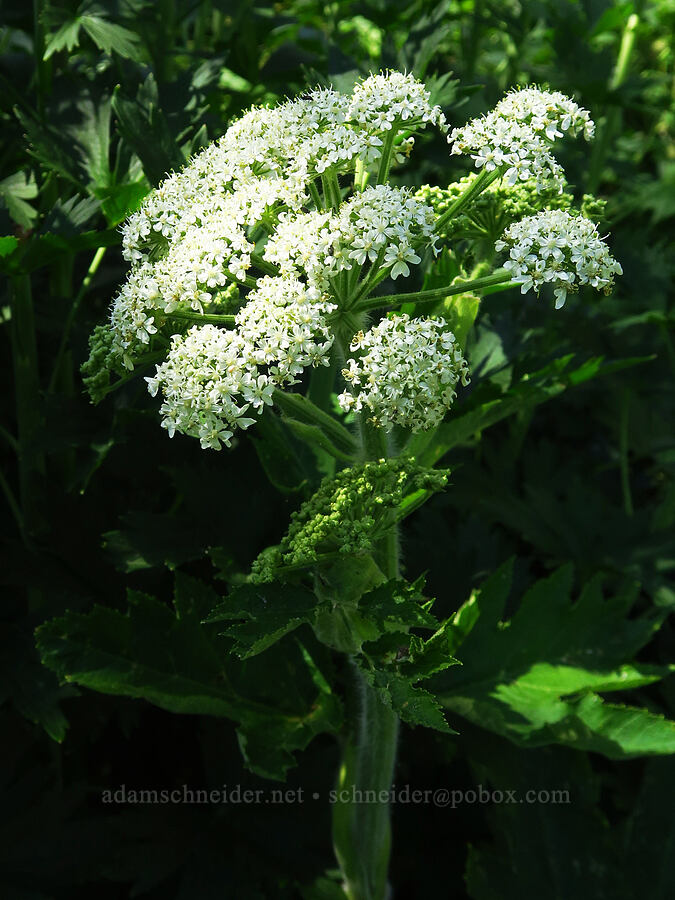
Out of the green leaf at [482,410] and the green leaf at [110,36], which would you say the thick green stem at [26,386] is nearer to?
the green leaf at [110,36]

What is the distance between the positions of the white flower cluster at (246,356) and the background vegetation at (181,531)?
35 cm

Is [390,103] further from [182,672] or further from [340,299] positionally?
[182,672]

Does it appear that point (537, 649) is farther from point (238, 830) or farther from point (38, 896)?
point (38, 896)

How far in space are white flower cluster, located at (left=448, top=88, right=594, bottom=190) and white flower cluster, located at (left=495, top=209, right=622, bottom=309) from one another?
71 mm

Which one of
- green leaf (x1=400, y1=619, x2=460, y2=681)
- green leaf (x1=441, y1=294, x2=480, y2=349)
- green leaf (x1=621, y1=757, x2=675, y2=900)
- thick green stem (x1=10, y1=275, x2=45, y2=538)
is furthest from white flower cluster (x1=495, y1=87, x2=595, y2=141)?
green leaf (x1=621, y1=757, x2=675, y2=900)

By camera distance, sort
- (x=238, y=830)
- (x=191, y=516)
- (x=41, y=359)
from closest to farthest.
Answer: (x=191, y=516) < (x=238, y=830) < (x=41, y=359)

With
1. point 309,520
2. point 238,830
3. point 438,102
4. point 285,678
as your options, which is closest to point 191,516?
point 285,678

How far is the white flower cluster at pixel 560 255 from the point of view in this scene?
1088 millimetres

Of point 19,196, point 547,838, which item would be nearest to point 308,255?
point 19,196

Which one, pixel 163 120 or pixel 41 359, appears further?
pixel 41 359

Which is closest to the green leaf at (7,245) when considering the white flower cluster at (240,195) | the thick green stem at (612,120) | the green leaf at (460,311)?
the white flower cluster at (240,195)

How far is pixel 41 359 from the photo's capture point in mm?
2045

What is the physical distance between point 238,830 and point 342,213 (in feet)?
4.07

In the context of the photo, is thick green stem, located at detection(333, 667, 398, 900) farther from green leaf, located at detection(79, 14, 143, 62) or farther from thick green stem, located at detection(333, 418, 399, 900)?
green leaf, located at detection(79, 14, 143, 62)
